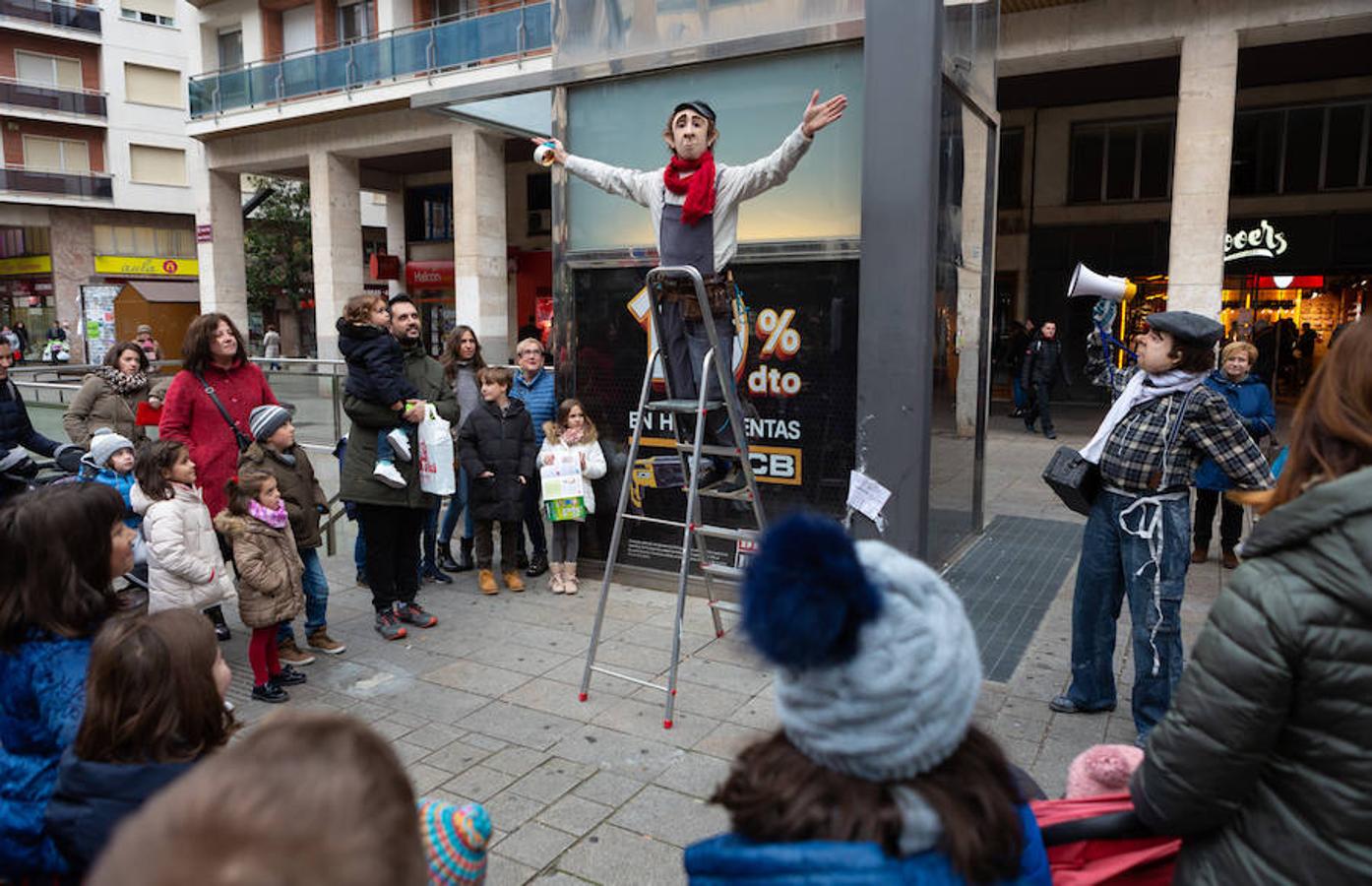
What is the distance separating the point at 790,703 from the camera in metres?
1.35

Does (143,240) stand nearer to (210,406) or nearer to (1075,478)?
(210,406)

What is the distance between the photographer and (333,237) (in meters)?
21.9

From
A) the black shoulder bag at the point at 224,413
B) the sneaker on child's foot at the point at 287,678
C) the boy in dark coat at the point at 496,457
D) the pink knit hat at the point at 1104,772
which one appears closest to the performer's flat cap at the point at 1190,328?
the pink knit hat at the point at 1104,772

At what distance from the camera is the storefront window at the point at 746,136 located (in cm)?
583

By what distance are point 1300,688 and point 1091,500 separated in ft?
9.45

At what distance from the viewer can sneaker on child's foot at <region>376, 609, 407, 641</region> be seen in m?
5.50

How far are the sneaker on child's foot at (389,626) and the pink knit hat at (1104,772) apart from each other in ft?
14.2

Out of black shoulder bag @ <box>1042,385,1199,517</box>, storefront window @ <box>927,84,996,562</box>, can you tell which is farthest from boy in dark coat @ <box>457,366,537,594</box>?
black shoulder bag @ <box>1042,385,1199,517</box>

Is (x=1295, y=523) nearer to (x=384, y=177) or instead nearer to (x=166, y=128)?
(x=384, y=177)

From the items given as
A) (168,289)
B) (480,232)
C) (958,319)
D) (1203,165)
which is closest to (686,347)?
(958,319)

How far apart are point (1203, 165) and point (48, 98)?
41.8 m

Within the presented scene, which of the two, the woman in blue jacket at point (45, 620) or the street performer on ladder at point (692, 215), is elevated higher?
the street performer on ladder at point (692, 215)

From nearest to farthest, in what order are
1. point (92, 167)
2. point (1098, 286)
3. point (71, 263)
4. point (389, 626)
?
point (1098, 286), point (389, 626), point (92, 167), point (71, 263)

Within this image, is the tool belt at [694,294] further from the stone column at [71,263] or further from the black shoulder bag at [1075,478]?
the stone column at [71,263]
